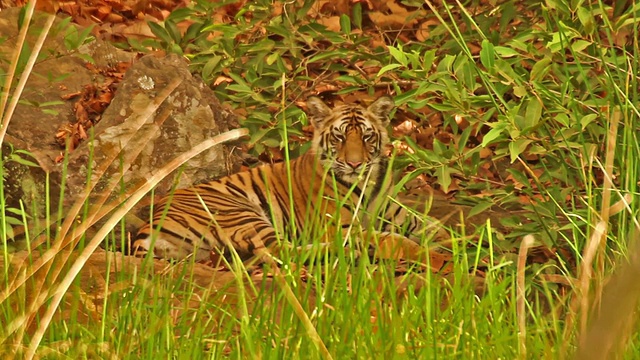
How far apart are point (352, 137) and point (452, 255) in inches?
71.0

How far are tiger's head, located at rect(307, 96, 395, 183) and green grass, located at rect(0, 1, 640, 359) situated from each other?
181 mm

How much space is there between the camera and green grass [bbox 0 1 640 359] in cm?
205

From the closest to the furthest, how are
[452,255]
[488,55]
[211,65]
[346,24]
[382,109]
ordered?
[488,55] < [452,255] < [346,24] < [211,65] < [382,109]

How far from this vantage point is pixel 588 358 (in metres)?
0.46

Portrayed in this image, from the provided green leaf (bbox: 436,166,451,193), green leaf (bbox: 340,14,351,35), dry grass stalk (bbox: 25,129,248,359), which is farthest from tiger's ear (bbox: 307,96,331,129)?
dry grass stalk (bbox: 25,129,248,359)

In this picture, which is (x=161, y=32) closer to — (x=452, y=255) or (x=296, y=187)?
(x=296, y=187)

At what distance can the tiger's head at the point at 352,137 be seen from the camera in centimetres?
536

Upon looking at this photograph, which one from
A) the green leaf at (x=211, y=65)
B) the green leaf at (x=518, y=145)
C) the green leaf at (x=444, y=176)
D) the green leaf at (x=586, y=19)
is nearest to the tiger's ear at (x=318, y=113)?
the green leaf at (x=211, y=65)

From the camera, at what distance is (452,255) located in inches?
149

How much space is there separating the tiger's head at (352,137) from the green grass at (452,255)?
18cm

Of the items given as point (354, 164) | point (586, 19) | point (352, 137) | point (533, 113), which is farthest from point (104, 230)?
point (352, 137)

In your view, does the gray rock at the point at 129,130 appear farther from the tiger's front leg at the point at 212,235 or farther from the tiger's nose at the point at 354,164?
the tiger's nose at the point at 354,164

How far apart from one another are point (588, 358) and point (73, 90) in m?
5.83

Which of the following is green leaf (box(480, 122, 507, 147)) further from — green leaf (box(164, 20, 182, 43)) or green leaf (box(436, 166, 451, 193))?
green leaf (box(164, 20, 182, 43))
